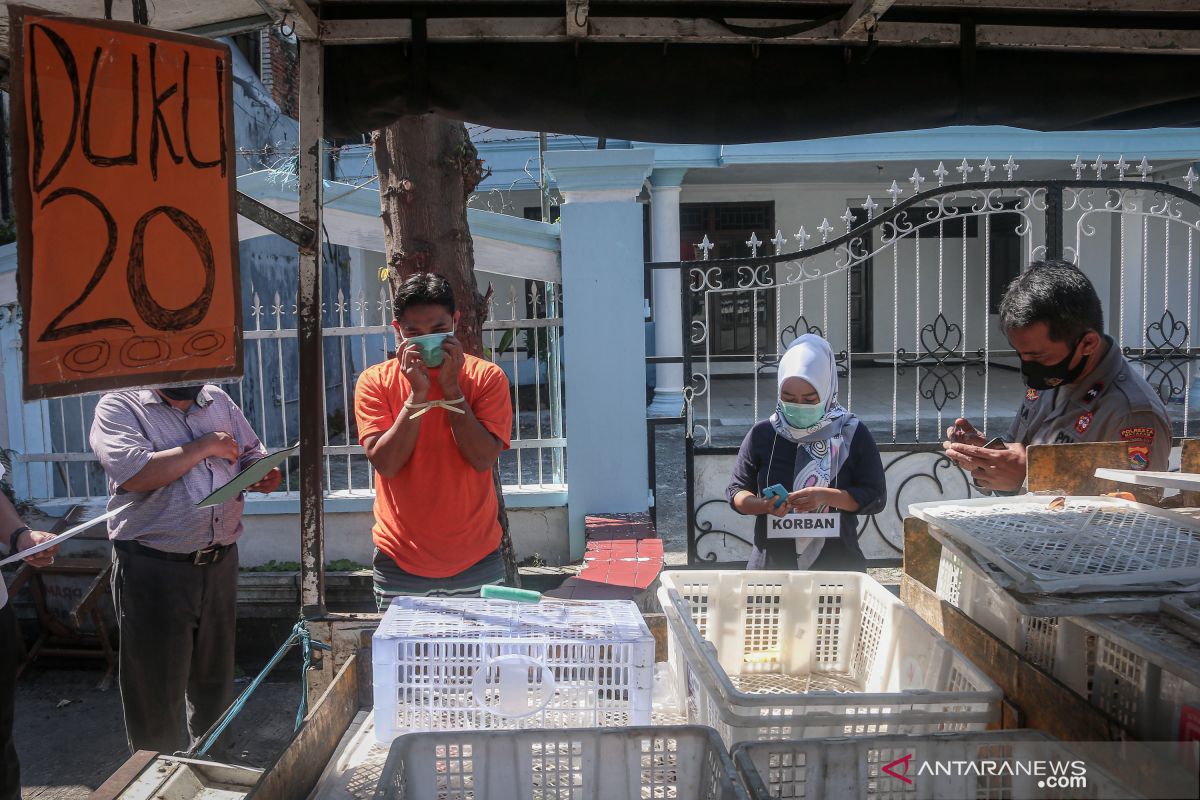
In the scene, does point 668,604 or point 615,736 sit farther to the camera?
point 668,604

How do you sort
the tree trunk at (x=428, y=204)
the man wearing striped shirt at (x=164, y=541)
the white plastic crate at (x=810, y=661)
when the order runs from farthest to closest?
the tree trunk at (x=428, y=204) → the man wearing striped shirt at (x=164, y=541) → the white plastic crate at (x=810, y=661)

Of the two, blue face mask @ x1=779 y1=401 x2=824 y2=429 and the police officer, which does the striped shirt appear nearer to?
blue face mask @ x1=779 y1=401 x2=824 y2=429

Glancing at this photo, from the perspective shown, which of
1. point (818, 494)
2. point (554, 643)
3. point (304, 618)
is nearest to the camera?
point (554, 643)

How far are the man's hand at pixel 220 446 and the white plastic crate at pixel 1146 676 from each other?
2675mm

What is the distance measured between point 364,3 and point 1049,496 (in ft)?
6.46

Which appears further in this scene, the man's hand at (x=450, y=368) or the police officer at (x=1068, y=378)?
the man's hand at (x=450, y=368)

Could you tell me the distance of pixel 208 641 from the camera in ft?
10.6

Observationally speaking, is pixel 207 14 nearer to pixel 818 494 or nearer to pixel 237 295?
pixel 237 295

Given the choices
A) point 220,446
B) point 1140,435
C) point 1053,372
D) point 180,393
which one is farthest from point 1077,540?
point 180,393

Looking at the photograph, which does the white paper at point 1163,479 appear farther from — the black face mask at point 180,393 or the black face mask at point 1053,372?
the black face mask at point 180,393

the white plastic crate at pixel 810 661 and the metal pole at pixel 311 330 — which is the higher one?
the metal pole at pixel 311 330

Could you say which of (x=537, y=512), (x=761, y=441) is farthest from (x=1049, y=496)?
(x=537, y=512)

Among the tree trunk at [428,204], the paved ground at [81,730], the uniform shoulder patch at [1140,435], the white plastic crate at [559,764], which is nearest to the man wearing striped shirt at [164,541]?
the paved ground at [81,730]

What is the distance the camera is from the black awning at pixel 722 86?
226 centimetres
